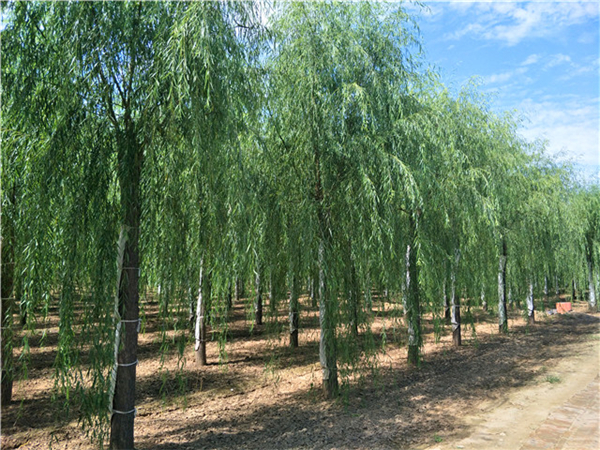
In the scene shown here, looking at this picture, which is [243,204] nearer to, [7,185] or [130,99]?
[130,99]

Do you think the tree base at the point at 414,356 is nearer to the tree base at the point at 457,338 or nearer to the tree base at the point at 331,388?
the tree base at the point at 457,338

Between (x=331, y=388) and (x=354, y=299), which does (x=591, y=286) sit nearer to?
(x=331, y=388)

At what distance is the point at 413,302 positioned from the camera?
645cm

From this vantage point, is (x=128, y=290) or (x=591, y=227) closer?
(x=128, y=290)

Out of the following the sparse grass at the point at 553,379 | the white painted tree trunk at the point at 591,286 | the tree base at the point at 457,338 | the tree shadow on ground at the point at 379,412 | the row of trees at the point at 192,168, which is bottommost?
the sparse grass at the point at 553,379

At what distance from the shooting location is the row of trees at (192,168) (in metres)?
3.33

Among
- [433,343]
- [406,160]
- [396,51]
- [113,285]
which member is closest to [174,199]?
[113,285]

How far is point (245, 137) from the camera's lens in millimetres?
4621

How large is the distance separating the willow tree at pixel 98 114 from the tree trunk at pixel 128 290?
19 millimetres

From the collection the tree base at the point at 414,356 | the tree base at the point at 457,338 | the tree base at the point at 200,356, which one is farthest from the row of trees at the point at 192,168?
the tree base at the point at 457,338

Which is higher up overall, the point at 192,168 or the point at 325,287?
the point at 192,168

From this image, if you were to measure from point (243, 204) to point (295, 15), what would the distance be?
10.8ft

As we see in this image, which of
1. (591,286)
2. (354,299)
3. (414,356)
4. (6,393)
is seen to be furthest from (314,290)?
(591,286)

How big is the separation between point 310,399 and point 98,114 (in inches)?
181
